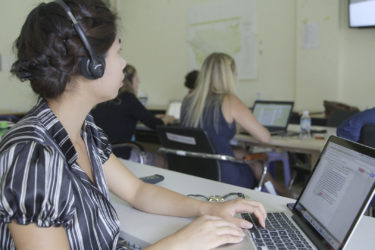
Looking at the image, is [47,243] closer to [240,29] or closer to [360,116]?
[360,116]

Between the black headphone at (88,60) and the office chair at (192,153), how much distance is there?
1.21 metres

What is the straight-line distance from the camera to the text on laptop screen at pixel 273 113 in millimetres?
3084

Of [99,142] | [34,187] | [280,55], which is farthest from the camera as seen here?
[280,55]

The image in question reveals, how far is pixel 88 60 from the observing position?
879 mm

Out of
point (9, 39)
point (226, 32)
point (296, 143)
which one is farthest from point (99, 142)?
point (9, 39)

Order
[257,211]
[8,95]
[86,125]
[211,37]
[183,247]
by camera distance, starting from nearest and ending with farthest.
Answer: [183,247]
[257,211]
[86,125]
[211,37]
[8,95]

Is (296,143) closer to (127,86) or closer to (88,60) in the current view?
(127,86)

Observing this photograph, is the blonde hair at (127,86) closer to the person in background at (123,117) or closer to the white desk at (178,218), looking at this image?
the person in background at (123,117)

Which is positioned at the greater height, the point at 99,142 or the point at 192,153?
the point at 99,142

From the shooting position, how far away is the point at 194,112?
2584 millimetres

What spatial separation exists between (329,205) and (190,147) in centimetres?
140

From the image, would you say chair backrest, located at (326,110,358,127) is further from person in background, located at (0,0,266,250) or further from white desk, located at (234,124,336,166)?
person in background, located at (0,0,266,250)

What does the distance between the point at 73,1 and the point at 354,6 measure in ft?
12.2

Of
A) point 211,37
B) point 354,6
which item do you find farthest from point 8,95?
point 354,6
